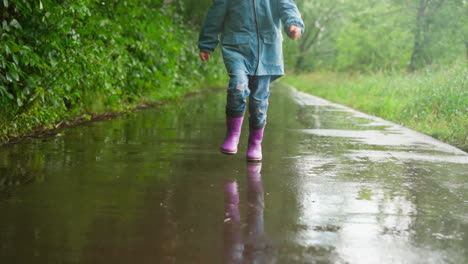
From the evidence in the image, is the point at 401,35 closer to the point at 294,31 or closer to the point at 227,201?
the point at 294,31

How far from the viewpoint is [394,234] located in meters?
3.32

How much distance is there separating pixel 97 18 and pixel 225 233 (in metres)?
6.56

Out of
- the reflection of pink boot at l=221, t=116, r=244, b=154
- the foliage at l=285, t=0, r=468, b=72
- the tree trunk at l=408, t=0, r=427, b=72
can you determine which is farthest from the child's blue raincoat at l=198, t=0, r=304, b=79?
the tree trunk at l=408, t=0, r=427, b=72

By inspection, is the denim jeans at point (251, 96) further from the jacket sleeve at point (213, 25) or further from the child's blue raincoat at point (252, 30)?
the jacket sleeve at point (213, 25)

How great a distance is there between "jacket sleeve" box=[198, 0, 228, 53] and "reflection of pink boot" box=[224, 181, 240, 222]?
5.92 ft

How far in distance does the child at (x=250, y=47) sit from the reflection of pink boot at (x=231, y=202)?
1.30 meters

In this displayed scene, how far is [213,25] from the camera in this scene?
232 inches

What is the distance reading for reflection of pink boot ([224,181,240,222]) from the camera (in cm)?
366

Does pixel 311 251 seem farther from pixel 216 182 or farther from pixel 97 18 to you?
pixel 97 18

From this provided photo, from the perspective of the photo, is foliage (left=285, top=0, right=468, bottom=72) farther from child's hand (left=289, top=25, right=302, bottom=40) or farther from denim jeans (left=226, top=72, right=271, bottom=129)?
child's hand (left=289, top=25, right=302, bottom=40)

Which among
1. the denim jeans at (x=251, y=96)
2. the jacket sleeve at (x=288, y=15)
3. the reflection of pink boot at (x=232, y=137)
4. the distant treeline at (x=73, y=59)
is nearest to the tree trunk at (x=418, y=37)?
the distant treeline at (x=73, y=59)

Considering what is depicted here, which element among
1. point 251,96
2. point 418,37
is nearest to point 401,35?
point 418,37

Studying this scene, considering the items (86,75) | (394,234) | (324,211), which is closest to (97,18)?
(86,75)

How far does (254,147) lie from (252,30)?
3.64ft
